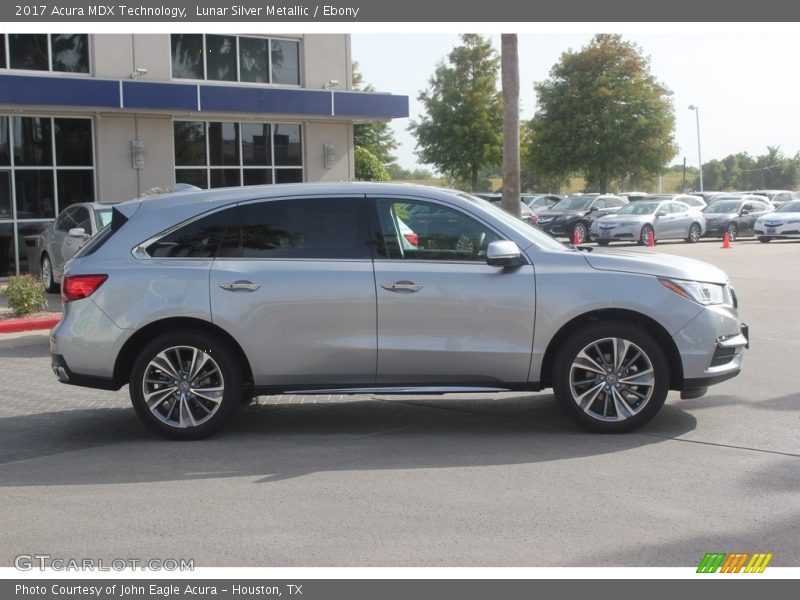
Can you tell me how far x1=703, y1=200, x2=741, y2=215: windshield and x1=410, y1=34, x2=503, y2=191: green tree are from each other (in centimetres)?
1864

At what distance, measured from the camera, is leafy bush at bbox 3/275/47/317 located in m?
14.6

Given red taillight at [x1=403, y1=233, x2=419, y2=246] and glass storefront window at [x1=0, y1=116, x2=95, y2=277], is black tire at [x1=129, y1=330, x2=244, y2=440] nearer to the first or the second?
red taillight at [x1=403, y1=233, x2=419, y2=246]

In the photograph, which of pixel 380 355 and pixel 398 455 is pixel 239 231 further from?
pixel 398 455

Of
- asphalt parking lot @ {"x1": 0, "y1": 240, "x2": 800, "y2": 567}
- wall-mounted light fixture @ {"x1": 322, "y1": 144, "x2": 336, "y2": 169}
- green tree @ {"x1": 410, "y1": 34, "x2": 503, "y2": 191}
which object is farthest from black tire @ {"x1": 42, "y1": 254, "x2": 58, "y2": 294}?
green tree @ {"x1": 410, "y1": 34, "x2": 503, "y2": 191}

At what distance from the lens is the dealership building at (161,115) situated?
68.3ft

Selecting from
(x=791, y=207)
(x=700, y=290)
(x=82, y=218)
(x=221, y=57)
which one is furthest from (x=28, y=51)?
(x=791, y=207)

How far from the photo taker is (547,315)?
23.8ft

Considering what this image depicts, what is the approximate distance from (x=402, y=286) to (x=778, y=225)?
94.2 feet

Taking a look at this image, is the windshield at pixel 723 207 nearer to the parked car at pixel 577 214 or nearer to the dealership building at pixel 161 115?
the parked car at pixel 577 214

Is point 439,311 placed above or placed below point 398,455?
above

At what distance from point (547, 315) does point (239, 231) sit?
233 centimetres

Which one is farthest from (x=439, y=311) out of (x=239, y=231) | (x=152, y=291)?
(x=152, y=291)

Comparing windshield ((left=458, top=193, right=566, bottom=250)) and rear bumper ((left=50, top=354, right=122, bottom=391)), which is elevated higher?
windshield ((left=458, top=193, right=566, bottom=250))

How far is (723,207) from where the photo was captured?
120 ft
